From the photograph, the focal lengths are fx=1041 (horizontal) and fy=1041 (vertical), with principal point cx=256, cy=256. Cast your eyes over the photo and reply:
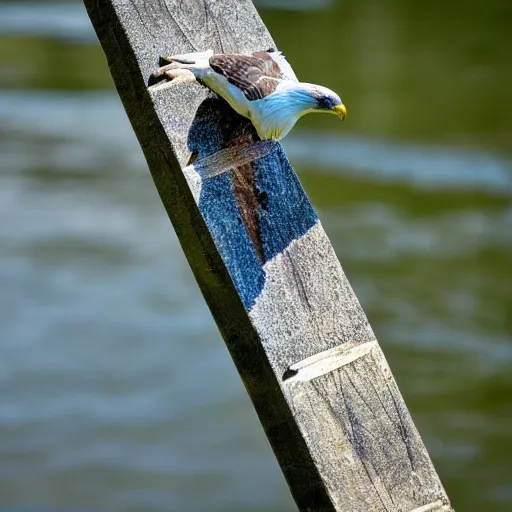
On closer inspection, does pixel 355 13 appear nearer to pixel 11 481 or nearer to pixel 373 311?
pixel 373 311

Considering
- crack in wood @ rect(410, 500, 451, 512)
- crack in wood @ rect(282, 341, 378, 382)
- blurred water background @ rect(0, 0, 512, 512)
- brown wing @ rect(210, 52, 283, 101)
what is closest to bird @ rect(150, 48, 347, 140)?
brown wing @ rect(210, 52, 283, 101)

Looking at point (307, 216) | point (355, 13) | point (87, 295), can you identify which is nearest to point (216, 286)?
point (307, 216)

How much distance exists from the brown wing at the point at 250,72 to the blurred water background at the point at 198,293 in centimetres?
281

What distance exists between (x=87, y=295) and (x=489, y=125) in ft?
13.1

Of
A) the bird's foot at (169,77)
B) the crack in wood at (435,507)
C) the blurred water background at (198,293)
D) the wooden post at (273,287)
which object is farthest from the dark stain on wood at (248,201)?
the blurred water background at (198,293)

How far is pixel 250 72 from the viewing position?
1.07 metres

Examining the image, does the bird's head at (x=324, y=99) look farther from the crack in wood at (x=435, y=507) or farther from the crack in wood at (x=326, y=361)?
the crack in wood at (x=435, y=507)

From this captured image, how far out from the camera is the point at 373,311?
5016 mm

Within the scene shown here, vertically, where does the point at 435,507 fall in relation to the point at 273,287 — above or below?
below

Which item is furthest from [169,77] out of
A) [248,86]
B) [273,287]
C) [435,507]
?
[435,507]

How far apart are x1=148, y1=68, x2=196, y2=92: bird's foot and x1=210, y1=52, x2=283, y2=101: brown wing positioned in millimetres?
28

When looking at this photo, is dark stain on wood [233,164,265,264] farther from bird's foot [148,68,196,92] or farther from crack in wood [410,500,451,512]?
crack in wood [410,500,451,512]

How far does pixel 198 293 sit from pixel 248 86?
428 cm

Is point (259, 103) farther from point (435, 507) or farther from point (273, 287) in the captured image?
point (435, 507)
